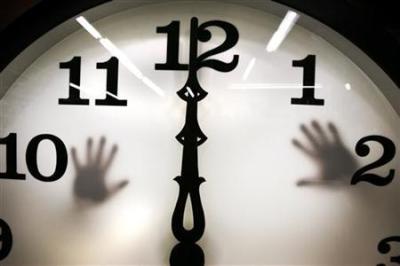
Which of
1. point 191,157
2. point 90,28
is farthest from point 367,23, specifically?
point 90,28

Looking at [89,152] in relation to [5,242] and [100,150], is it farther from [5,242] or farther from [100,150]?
[5,242]

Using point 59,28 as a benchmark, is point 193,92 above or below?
below

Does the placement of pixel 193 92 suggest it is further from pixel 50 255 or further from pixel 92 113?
pixel 50 255

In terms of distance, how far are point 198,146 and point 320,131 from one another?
0.23m

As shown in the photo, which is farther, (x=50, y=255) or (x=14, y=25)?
(x=50, y=255)

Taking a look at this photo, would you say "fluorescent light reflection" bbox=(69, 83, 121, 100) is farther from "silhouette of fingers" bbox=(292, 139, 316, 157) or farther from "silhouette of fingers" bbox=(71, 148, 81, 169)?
"silhouette of fingers" bbox=(292, 139, 316, 157)

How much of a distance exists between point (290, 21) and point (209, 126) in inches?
9.5

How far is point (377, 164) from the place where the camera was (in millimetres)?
875

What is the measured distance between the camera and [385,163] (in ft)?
2.86

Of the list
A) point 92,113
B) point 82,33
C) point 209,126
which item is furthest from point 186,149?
point 82,33

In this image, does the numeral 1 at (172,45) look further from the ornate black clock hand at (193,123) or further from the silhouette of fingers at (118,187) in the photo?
the silhouette of fingers at (118,187)

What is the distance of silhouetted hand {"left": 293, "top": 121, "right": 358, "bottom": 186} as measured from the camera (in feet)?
2.89

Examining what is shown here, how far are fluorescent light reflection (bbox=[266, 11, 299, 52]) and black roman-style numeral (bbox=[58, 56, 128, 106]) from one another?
29cm

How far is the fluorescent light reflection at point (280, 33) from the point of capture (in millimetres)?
864
